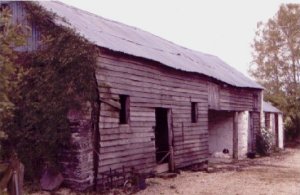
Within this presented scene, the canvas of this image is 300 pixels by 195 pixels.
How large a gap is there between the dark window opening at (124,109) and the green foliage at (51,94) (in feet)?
6.20

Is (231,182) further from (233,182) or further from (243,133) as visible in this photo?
(243,133)

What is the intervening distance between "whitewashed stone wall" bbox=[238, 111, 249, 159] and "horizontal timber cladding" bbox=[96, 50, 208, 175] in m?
6.18

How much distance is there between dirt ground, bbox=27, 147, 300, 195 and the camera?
12534mm

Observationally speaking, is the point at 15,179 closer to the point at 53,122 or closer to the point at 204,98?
the point at 53,122

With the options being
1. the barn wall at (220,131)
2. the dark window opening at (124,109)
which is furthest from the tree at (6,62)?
the barn wall at (220,131)

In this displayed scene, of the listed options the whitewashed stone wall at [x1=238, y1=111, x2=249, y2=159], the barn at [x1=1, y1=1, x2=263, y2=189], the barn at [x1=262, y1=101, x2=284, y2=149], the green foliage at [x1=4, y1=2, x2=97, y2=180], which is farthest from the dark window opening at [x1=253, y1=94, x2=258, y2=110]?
the green foliage at [x1=4, y1=2, x2=97, y2=180]

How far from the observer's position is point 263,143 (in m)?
26.4

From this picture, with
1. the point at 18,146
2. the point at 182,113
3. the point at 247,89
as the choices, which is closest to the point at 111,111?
the point at 18,146

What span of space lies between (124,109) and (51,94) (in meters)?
2.80

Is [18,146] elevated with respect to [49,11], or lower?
lower

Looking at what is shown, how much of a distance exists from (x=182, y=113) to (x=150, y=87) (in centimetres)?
284

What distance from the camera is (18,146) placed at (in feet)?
39.0

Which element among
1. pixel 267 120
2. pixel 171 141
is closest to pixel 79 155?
pixel 171 141

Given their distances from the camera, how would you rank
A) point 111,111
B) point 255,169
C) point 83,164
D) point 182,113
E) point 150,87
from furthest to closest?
point 255,169, point 182,113, point 150,87, point 111,111, point 83,164
